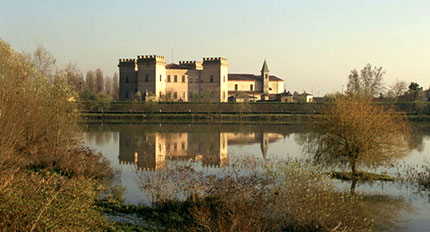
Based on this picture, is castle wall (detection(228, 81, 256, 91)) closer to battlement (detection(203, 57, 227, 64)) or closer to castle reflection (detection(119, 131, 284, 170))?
battlement (detection(203, 57, 227, 64))

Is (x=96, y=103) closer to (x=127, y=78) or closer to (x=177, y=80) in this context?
(x=127, y=78)

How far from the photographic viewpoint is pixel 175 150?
21984mm

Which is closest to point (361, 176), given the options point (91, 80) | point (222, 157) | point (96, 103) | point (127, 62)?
point (222, 157)

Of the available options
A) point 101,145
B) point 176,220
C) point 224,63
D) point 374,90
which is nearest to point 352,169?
point 176,220

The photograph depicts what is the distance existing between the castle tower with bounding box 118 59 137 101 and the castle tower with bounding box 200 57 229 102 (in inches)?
435

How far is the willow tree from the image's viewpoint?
1369cm

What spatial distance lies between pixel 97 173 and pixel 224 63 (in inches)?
2284

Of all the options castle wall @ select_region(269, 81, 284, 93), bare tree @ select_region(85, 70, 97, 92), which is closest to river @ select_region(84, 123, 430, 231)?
castle wall @ select_region(269, 81, 284, 93)

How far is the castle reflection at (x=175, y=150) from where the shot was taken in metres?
17.3

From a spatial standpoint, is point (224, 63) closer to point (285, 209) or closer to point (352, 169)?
point (352, 169)

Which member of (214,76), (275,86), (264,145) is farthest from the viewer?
(275,86)

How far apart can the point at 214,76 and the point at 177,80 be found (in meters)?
6.13

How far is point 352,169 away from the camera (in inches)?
568

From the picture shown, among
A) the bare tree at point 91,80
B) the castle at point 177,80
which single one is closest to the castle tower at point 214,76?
the castle at point 177,80
